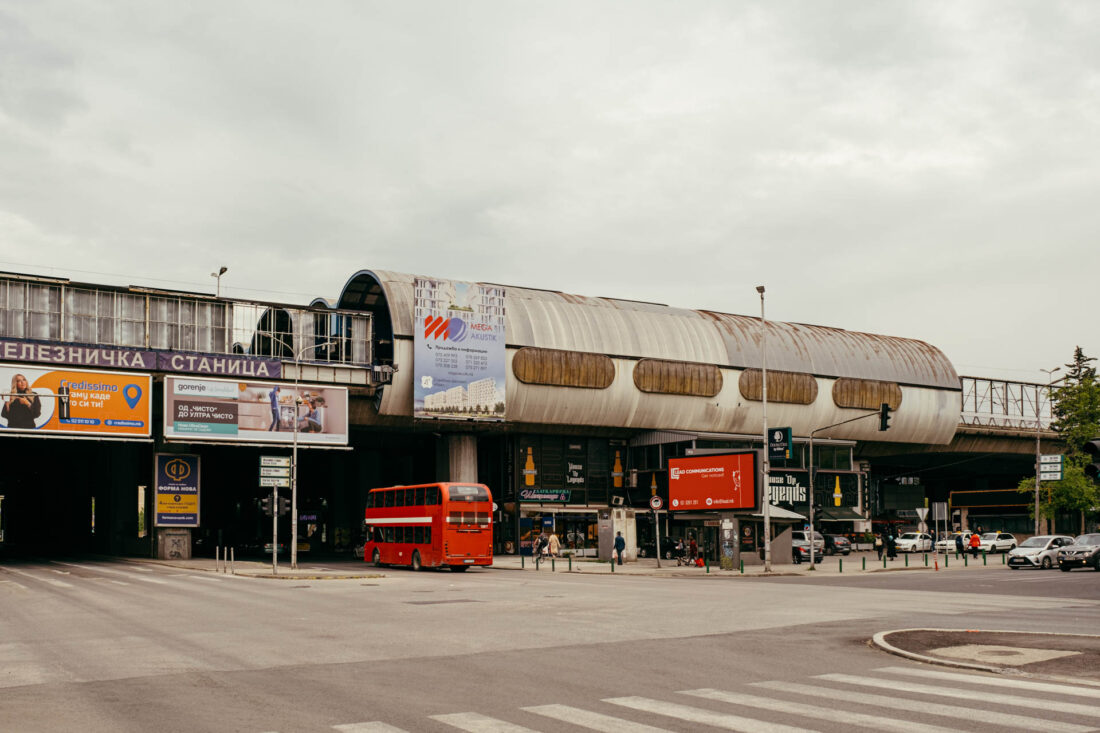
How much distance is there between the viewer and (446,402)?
68.9 meters

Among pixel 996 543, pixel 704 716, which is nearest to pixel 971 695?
pixel 704 716

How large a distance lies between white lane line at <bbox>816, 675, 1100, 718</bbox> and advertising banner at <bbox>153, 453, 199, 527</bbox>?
55.9 meters

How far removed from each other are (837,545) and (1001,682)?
6230 cm

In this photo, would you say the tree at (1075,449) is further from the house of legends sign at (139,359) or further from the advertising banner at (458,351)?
the house of legends sign at (139,359)

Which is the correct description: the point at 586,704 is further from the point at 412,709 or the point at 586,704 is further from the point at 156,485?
the point at 156,485

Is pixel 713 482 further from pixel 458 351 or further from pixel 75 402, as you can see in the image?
pixel 75 402

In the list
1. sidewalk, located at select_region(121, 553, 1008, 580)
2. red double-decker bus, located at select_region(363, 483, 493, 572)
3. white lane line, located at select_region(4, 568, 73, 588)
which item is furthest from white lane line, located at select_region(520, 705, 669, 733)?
red double-decker bus, located at select_region(363, 483, 493, 572)

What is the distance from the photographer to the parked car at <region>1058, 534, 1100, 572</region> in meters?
46.8

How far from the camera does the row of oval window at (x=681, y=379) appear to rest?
73562 mm

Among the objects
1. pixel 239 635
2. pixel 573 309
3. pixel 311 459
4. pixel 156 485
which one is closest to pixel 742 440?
pixel 573 309

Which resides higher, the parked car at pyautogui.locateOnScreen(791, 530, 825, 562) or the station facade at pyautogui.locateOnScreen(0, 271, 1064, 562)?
the station facade at pyautogui.locateOnScreen(0, 271, 1064, 562)

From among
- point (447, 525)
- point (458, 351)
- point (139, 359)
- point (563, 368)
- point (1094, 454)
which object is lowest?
point (447, 525)

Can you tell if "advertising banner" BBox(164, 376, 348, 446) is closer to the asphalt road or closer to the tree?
the asphalt road

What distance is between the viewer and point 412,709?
38.9 feet
